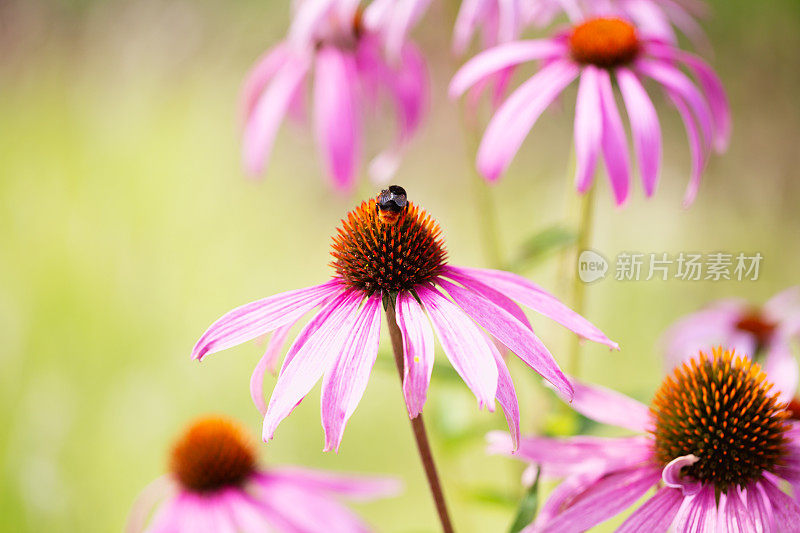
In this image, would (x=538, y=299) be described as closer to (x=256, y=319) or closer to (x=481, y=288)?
(x=481, y=288)

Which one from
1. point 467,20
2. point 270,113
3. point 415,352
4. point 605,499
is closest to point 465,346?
point 415,352

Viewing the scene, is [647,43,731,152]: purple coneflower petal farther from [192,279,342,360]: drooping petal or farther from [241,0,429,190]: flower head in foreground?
[192,279,342,360]: drooping petal

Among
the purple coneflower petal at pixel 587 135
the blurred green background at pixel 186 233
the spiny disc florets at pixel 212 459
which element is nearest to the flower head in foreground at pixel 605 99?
the purple coneflower petal at pixel 587 135

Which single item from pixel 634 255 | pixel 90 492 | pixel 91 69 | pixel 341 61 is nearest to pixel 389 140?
pixel 91 69

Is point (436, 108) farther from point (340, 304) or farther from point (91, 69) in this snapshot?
point (340, 304)

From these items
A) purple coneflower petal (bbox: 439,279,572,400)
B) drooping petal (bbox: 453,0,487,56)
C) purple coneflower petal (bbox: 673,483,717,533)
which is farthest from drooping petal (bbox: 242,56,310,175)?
purple coneflower petal (bbox: 673,483,717,533)
